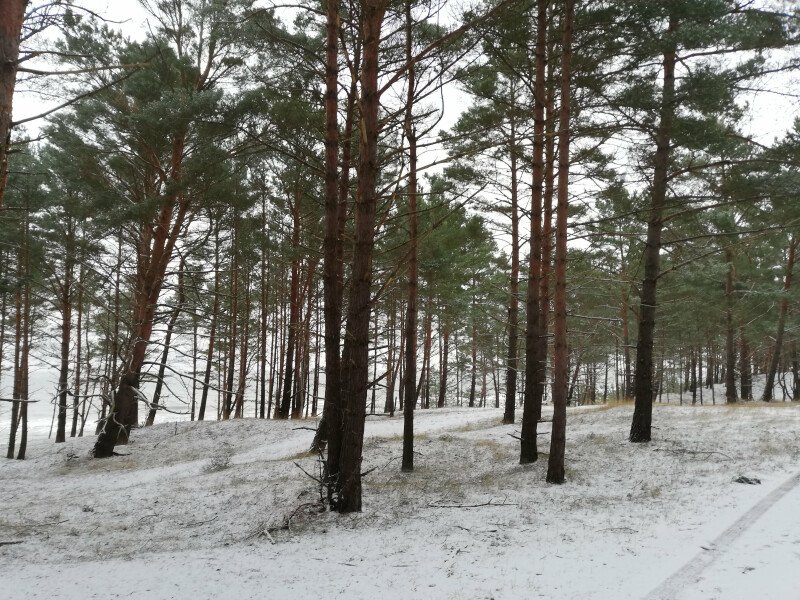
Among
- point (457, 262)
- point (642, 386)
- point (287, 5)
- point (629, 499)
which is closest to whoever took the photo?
point (287, 5)

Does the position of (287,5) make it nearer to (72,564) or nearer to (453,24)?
(453,24)

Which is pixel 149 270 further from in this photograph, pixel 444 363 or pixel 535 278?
pixel 444 363

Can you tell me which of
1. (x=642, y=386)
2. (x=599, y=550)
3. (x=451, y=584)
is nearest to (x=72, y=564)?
(x=451, y=584)

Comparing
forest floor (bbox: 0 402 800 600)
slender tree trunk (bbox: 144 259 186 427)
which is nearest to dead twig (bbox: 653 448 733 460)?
forest floor (bbox: 0 402 800 600)

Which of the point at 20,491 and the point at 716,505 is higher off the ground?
the point at 716,505

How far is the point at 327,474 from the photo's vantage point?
6.78m

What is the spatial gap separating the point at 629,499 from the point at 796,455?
399cm

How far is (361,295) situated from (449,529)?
3064 mm

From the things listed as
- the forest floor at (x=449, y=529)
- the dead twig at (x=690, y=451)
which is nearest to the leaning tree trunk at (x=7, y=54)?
the forest floor at (x=449, y=529)

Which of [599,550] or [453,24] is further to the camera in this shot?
[453,24]

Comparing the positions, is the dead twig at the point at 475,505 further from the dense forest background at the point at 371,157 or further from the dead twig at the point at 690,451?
the dead twig at the point at 690,451

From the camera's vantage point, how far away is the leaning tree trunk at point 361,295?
6355 mm

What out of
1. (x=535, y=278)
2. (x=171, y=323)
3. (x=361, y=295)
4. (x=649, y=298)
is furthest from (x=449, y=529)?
(x=171, y=323)

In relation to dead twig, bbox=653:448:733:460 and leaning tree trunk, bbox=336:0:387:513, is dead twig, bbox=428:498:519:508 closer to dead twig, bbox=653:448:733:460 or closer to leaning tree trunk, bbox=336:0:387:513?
leaning tree trunk, bbox=336:0:387:513
